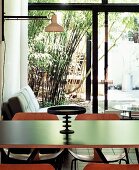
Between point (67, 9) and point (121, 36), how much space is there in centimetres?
114

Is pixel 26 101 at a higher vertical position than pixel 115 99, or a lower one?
higher

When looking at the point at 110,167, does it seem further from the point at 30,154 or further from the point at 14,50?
the point at 14,50

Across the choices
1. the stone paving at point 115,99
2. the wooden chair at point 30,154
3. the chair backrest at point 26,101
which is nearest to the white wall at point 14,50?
the chair backrest at point 26,101

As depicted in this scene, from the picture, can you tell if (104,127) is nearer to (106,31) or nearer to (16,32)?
(16,32)

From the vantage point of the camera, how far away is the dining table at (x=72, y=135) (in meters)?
2.30

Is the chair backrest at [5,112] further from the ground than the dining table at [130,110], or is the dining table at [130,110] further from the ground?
the chair backrest at [5,112]

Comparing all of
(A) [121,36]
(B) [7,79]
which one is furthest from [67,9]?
(B) [7,79]

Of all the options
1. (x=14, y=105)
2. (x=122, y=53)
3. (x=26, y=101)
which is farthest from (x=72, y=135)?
(x=122, y=53)

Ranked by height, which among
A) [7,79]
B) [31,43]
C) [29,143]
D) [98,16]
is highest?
[98,16]

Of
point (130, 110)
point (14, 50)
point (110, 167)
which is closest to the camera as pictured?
point (110, 167)

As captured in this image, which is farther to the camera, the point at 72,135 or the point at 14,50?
the point at 14,50

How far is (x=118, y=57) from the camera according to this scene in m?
6.78

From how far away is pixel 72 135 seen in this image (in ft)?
8.54

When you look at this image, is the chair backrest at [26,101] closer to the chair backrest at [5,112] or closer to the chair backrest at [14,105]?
the chair backrest at [14,105]
